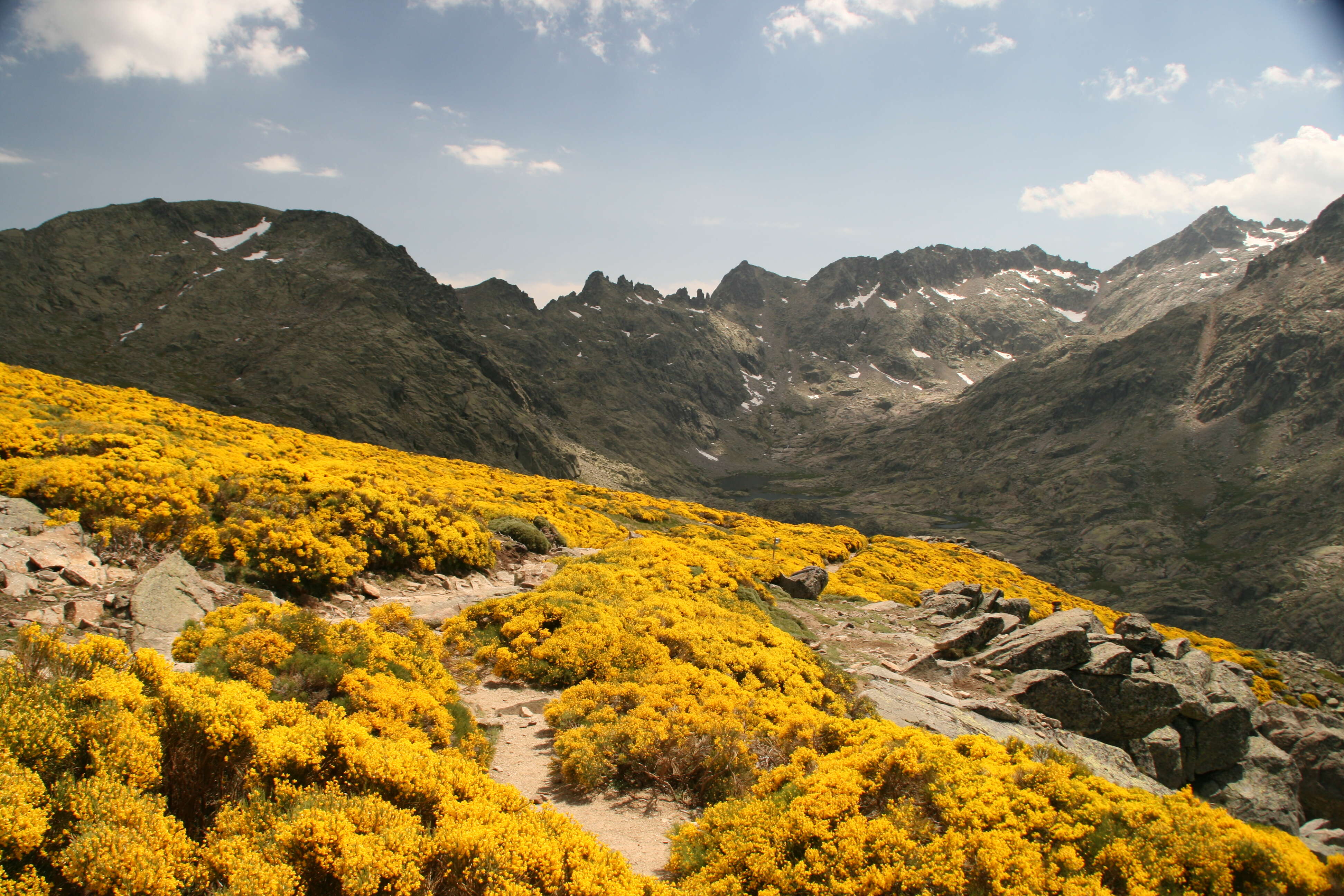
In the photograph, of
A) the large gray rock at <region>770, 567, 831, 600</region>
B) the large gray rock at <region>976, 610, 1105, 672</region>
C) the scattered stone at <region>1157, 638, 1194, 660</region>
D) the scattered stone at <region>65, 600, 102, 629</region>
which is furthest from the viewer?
the large gray rock at <region>770, 567, 831, 600</region>

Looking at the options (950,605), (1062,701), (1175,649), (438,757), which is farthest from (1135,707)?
(438,757)

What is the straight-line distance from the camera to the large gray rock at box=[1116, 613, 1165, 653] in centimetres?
1973

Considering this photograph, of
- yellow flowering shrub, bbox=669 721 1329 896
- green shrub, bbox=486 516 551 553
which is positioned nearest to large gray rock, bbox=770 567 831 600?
green shrub, bbox=486 516 551 553

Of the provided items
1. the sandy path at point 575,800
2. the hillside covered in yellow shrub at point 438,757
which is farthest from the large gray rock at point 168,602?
the sandy path at point 575,800

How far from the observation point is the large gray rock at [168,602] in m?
9.94

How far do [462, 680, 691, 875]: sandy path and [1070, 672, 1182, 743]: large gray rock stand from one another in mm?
14002

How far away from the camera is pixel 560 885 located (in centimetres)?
596

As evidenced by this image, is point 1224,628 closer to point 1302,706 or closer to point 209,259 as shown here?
point 1302,706

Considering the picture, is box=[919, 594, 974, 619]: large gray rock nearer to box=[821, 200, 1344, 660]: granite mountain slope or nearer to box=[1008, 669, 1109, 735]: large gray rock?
box=[1008, 669, 1109, 735]: large gray rock

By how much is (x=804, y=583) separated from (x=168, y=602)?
22502 millimetres

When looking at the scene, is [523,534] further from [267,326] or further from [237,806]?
[267,326]

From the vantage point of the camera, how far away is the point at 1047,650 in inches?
694

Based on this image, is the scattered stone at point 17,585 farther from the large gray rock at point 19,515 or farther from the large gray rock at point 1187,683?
the large gray rock at point 1187,683

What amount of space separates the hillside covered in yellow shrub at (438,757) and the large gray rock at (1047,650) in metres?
6.45
